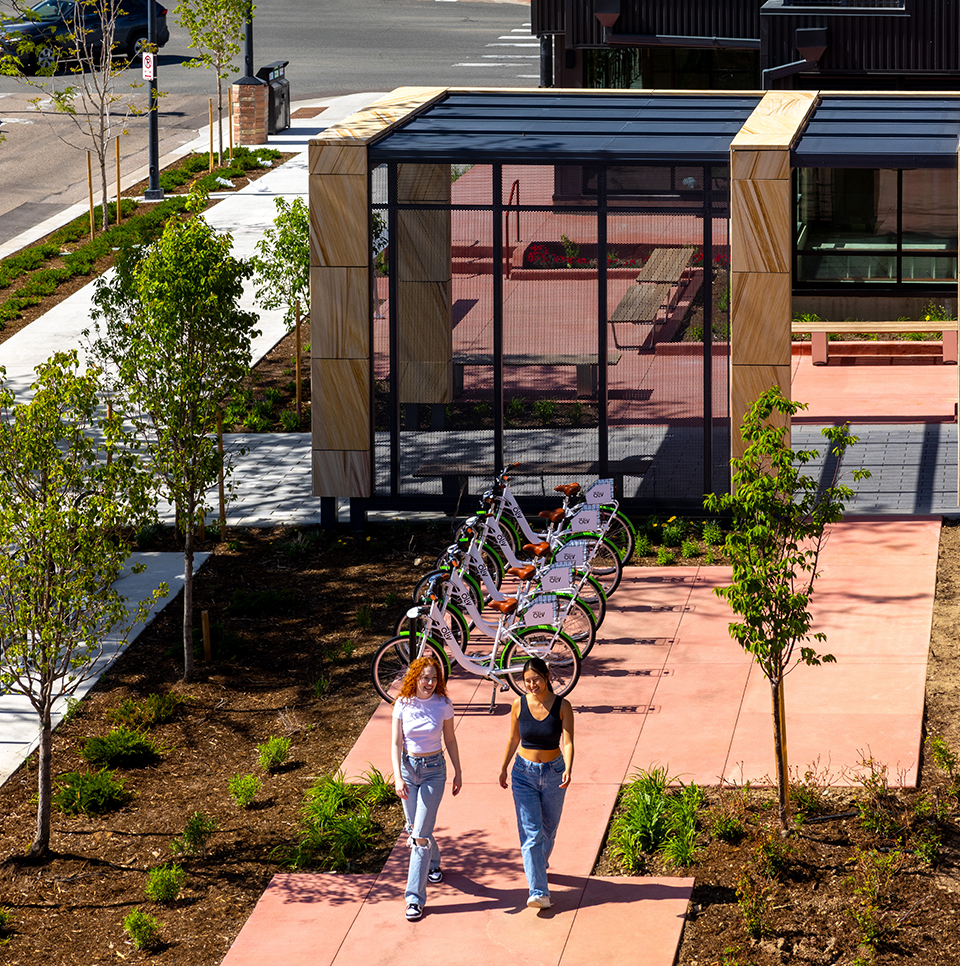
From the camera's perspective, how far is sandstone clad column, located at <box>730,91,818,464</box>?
1424cm

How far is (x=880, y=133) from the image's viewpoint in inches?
594

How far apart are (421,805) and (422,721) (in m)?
0.47

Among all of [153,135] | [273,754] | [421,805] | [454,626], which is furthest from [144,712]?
[153,135]

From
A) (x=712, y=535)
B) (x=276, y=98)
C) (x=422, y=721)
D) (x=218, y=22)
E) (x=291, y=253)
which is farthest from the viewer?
(x=276, y=98)

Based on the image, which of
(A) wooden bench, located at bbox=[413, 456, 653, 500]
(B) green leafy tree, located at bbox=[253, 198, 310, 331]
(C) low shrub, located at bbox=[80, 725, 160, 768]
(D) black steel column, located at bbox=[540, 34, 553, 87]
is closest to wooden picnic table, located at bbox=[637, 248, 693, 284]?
(A) wooden bench, located at bbox=[413, 456, 653, 500]

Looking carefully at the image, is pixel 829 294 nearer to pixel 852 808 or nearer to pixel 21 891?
pixel 852 808

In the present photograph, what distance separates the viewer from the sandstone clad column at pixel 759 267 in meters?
14.2

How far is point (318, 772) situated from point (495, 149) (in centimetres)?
648

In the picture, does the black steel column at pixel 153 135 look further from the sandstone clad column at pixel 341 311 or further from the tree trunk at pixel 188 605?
the tree trunk at pixel 188 605

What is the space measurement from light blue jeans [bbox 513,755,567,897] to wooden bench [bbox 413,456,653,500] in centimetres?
683

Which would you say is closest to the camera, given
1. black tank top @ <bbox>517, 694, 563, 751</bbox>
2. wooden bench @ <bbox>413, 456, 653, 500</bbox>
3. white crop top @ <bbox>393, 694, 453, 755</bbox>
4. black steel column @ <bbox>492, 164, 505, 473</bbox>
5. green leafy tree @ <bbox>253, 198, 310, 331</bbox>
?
black tank top @ <bbox>517, 694, 563, 751</bbox>

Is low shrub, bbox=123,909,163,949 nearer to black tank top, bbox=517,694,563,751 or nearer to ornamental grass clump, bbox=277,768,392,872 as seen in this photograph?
ornamental grass clump, bbox=277,768,392,872

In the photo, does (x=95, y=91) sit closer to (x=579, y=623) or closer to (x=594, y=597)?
(x=594, y=597)

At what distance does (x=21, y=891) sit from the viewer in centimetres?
961
